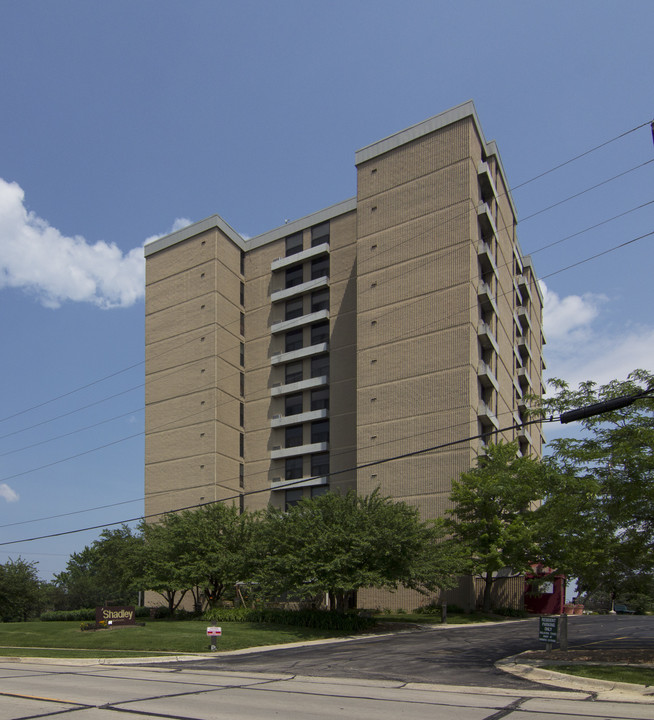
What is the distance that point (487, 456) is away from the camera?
150 ft

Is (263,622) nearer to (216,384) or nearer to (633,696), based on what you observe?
(633,696)

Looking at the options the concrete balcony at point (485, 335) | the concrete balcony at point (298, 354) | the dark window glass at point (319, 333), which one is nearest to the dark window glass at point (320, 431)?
the concrete balcony at point (298, 354)

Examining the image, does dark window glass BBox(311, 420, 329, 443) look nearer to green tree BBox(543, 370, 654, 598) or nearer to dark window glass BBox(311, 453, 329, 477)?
dark window glass BBox(311, 453, 329, 477)

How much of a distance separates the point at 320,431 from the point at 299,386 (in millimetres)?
4285

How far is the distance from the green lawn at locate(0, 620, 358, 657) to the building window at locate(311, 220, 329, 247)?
38130 mm

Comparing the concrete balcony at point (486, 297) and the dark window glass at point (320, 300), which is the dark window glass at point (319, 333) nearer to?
the dark window glass at point (320, 300)

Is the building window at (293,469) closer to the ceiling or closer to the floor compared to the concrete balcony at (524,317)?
closer to the floor

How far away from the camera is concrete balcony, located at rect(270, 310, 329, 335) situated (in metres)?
59.8

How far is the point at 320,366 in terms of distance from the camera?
6059cm

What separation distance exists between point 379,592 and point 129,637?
72.9ft

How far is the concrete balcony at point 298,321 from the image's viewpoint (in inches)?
2356

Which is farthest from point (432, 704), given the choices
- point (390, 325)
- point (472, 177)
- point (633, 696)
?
point (472, 177)

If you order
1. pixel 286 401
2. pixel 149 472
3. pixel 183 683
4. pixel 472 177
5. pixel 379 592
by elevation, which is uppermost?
pixel 472 177

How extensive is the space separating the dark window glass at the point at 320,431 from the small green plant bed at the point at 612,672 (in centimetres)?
4171
